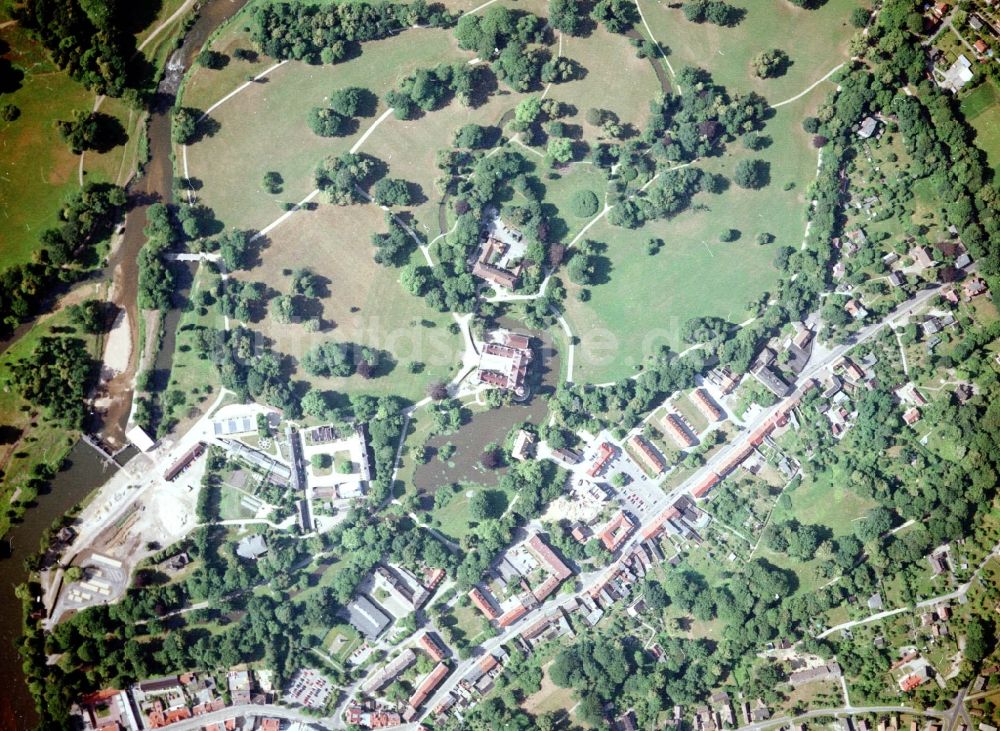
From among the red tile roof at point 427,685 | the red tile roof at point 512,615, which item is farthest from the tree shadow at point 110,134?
the red tile roof at point 427,685

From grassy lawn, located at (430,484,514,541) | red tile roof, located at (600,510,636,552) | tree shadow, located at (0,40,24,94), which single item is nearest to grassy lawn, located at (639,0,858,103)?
red tile roof, located at (600,510,636,552)

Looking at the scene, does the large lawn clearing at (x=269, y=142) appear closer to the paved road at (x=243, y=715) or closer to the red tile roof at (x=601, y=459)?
the red tile roof at (x=601, y=459)

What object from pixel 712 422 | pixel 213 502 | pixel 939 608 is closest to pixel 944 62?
pixel 712 422

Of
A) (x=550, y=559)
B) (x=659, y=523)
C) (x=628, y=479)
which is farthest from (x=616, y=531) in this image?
(x=550, y=559)

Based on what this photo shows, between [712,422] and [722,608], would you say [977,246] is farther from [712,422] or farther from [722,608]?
[722,608]

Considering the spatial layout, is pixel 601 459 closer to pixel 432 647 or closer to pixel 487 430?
pixel 487 430

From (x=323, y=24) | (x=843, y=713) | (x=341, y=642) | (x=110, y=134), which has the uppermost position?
(x=323, y=24)
